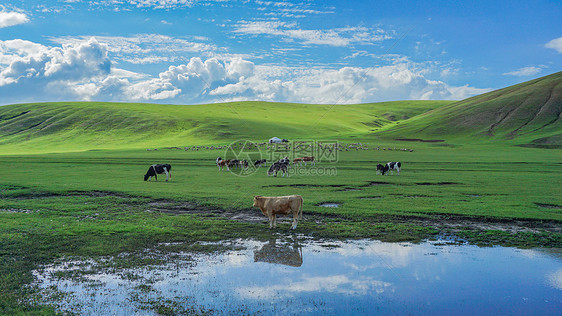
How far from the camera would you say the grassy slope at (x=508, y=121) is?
10606cm

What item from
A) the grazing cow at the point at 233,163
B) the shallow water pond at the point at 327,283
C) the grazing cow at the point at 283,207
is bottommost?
the shallow water pond at the point at 327,283

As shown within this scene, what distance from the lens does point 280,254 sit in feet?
43.9

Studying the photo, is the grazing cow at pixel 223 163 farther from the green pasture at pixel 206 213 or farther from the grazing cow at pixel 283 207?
the grazing cow at pixel 283 207

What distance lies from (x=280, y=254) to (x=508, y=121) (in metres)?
131

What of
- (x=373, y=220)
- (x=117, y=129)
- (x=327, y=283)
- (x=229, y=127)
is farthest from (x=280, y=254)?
(x=117, y=129)

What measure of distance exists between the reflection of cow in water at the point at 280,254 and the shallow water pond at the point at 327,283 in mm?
38

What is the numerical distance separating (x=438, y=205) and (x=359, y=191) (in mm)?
6597

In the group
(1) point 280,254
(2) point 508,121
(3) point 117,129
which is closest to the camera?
(1) point 280,254

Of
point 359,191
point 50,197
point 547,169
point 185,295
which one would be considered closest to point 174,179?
point 50,197

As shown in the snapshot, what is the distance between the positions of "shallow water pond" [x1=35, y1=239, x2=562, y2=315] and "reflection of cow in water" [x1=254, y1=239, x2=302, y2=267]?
4cm

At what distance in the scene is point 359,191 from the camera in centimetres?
2689

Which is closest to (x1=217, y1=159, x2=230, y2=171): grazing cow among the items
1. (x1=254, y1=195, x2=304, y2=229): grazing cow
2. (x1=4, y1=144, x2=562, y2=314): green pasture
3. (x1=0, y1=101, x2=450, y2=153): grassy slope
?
(x1=4, y1=144, x2=562, y2=314): green pasture

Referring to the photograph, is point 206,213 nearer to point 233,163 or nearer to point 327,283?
point 327,283

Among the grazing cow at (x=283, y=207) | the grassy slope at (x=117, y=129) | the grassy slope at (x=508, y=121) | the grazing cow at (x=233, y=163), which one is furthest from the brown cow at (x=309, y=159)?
the grassy slope at (x=508, y=121)
